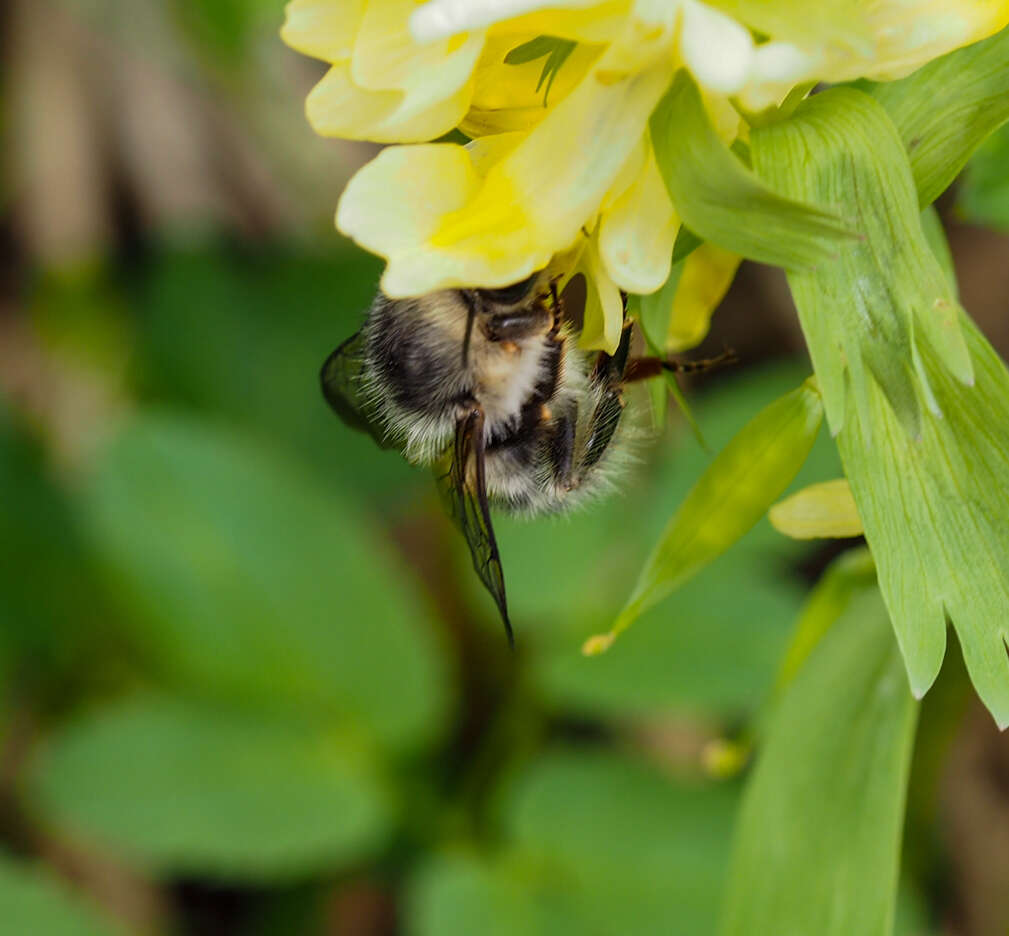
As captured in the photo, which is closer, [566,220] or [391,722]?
[566,220]

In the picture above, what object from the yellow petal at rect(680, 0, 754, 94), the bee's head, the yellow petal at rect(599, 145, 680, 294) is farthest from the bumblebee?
the yellow petal at rect(680, 0, 754, 94)

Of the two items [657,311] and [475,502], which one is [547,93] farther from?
[475,502]

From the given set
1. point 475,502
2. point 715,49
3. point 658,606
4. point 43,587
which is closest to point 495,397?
point 475,502

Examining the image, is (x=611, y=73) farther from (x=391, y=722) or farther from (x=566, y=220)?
(x=391, y=722)

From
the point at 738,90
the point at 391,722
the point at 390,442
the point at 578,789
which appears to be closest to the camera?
the point at 738,90

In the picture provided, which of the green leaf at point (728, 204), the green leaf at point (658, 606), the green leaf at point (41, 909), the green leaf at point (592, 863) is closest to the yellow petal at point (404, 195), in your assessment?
the green leaf at point (728, 204)

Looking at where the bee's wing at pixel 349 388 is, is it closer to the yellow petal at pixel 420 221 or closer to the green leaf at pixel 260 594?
the yellow petal at pixel 420 221

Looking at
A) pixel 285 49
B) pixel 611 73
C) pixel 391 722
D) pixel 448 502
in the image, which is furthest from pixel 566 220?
pixel 285 49
